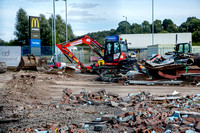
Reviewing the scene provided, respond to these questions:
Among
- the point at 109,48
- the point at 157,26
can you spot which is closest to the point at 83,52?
the point at 109,48

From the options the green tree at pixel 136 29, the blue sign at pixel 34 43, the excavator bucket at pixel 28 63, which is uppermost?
the green tree at pixel 136 29

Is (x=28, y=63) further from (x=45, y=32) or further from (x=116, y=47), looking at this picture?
(x=45, y=32)

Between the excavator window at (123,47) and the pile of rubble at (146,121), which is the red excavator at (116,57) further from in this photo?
the pile of rubble at (146,121)

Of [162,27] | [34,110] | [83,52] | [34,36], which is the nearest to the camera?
[34,110]

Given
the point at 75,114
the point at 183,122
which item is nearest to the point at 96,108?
the point at 75,114

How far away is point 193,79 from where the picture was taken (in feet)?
42.4

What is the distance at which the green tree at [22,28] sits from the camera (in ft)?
158

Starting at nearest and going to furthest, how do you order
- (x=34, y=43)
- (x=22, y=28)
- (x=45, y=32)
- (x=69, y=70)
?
1. (x=69, y=70)
2. (x=34, y=43)
3. (x=22, y=28)
4. (x=45, y=32)

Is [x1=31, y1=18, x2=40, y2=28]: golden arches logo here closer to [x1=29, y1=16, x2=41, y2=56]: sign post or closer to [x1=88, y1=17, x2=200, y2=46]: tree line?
[x1=29, y1=16, x2=41, y2=56]: sign post

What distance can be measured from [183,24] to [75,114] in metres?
71.7

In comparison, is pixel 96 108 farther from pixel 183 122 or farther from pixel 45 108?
pixel 183 122

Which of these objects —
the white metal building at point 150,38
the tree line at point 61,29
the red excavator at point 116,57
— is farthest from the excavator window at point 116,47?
the white metal building at point 150,38

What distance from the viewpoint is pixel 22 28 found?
159ft

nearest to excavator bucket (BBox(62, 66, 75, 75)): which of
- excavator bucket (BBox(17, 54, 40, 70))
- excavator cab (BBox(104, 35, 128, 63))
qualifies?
excavator bucket (BBox(17, 54, 40, 70))
